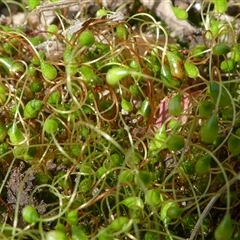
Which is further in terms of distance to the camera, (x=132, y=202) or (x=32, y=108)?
(x=32, y=108)

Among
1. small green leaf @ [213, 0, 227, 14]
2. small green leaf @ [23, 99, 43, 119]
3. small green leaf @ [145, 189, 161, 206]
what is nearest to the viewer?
small green leaf @ [145, 189, 161, 206]

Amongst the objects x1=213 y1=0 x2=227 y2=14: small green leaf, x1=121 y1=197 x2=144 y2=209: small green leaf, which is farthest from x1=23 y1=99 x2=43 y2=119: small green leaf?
x1=213 y1=0 x2=227 y2=14: small green leaf

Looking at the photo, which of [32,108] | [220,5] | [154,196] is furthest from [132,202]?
[220,5]

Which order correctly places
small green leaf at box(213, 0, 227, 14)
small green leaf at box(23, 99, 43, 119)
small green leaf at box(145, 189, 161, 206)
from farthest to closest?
small green leaf at box(213, 0, 227, 14), small green leaf at box(23, 99, 43, 119), small green leaf at box(145, 189, 161, 206)

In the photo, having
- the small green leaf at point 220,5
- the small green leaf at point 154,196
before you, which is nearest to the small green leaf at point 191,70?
the small green leaf at point 220,5

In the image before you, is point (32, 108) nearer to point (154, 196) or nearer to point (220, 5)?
point (154, 196)

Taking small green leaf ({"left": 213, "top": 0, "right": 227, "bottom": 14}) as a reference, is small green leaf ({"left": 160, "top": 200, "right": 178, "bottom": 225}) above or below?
below

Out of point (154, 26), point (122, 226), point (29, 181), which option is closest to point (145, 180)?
point (122, 226)

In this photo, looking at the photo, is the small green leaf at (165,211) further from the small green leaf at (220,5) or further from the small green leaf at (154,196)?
the small green leaf at (220,5)

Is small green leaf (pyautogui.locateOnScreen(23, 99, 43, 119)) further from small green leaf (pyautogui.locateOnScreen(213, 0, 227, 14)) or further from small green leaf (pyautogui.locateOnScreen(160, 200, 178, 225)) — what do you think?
small green leaf (pyautogui.locateOnScreen(213, 0, 227, 14))

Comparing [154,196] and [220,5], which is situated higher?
[220,5]

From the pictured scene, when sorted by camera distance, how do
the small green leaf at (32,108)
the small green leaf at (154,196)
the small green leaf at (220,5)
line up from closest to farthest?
the small green leaf at (154,196), the small green leaf at (32,108), the small green leaf at (220,5)
